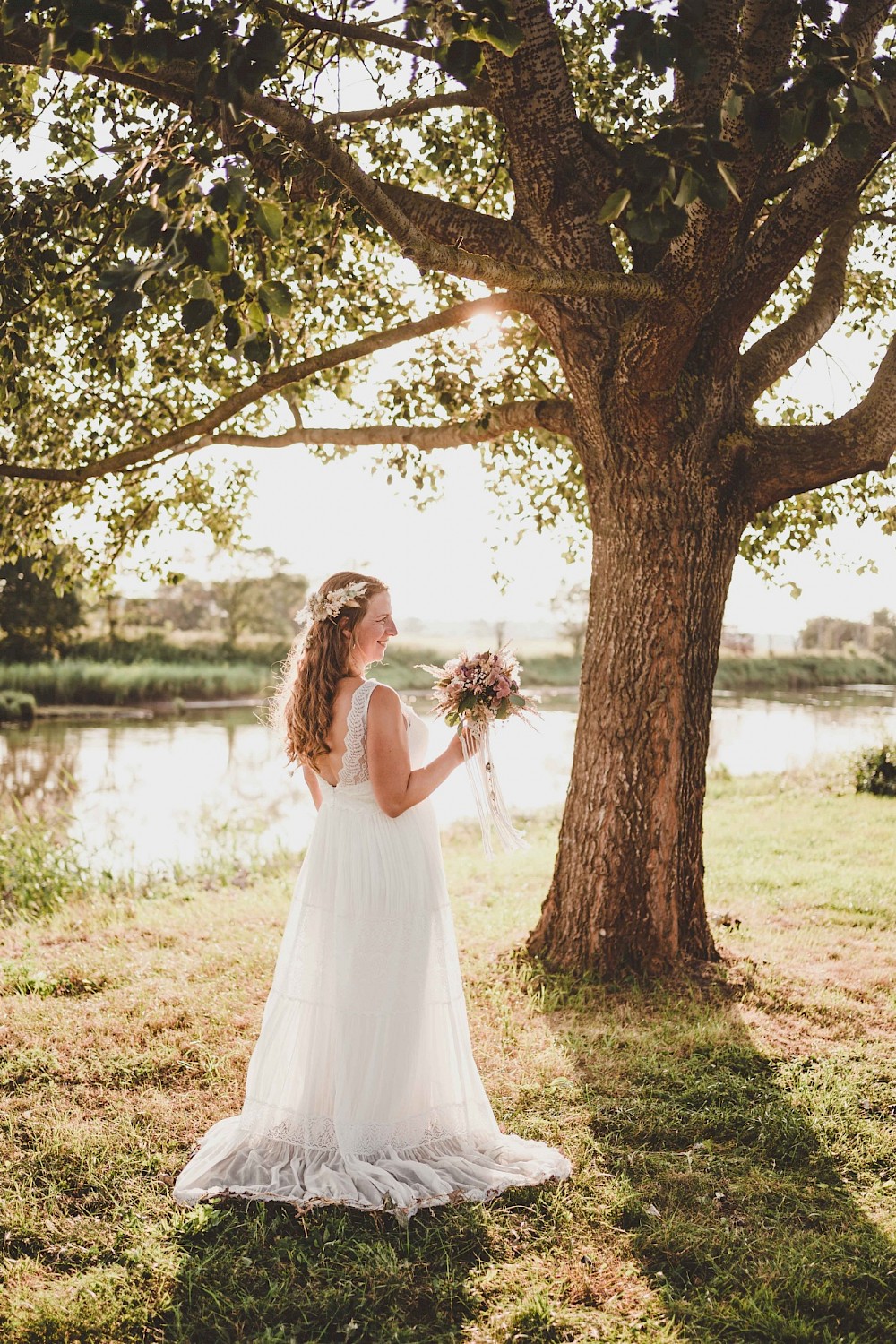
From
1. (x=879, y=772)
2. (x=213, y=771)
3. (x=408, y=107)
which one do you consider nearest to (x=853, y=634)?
(x=879, y=772)

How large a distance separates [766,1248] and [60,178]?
612 centimetres

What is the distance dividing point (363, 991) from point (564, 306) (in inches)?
152

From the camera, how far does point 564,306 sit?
220 inches

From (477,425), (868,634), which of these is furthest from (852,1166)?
(868,634)

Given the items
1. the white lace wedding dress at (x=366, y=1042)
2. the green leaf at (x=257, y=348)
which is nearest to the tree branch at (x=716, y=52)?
the green leaf at (x=257, y=348)

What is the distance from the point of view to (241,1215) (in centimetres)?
355

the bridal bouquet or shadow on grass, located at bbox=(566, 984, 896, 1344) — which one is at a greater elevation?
the bridal bouquet

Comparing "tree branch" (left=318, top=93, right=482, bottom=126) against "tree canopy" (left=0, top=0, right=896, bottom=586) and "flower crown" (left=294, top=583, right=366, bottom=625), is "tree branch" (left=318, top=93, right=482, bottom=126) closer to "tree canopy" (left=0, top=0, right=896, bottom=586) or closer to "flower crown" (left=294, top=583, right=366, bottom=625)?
"tree canopy" (left=0, top=0, right=896, bottom=586)

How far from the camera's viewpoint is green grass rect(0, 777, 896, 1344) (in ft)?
10.0

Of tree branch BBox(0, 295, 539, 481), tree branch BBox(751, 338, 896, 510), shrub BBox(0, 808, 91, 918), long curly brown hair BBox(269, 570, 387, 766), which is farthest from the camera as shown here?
shrub BBox(0, 808, 91, 918)

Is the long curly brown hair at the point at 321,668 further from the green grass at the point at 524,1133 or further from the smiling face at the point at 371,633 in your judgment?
the green grass at the point at 524,1133

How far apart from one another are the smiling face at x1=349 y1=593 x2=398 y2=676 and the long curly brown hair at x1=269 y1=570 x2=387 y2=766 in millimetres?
21

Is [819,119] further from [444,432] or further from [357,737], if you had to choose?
[444,432]

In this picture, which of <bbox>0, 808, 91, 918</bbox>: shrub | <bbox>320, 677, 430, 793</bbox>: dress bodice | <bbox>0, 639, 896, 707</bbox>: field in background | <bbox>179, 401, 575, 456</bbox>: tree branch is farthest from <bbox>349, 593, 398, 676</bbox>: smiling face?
<bbox>0, 639, 896, 707</bbox>: field in background
